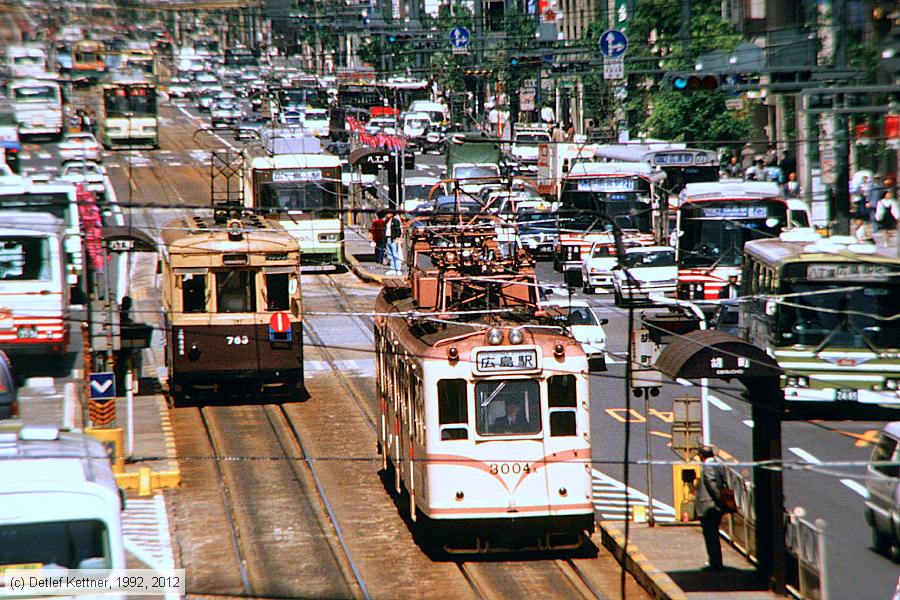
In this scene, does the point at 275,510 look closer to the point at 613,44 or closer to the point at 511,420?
the point at 511,420

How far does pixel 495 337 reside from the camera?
16.1m

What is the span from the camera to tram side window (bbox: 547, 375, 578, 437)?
639 inches

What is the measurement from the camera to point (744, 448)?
71.3 feet

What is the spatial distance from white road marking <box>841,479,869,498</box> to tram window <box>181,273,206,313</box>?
10.9 meters

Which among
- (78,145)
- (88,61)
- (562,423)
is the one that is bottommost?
(562,423)

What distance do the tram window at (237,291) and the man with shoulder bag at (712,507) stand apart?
10.3 metres

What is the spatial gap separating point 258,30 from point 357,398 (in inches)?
634

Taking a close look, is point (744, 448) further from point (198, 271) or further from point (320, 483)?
point (198, 271)

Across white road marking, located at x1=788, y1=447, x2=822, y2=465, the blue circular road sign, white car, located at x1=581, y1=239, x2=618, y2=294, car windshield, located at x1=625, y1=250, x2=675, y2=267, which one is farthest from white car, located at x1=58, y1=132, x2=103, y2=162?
white road marking, located at x1=788, y1=447, x2=822, y2=465

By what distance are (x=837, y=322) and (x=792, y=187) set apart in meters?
18.1

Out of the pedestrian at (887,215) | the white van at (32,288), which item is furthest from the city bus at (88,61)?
the pedestrian at (887,215)

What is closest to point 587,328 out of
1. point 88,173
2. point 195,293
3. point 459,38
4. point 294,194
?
point 195,293

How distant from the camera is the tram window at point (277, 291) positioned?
80.4 ft

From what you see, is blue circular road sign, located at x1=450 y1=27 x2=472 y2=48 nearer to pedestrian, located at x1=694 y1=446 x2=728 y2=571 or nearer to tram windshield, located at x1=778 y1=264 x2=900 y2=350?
tram windshield, located at x1=778 y1=264 x2=900 y2=350
